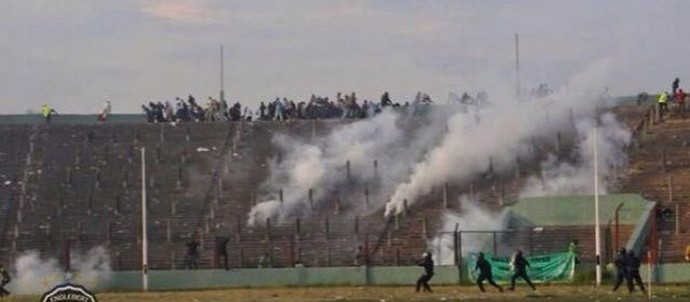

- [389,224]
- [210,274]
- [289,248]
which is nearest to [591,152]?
[389,224]

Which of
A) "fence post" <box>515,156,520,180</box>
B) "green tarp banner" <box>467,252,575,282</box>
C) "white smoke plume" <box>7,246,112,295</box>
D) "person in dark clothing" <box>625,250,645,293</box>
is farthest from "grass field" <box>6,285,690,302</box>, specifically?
"fence post" <box>515,156,520,180</box>

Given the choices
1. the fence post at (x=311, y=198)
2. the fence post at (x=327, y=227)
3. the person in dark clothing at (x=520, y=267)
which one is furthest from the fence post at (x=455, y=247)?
the fence post at (x=311, y=198)

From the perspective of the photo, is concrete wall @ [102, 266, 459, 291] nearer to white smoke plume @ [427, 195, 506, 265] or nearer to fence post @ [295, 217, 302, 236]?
white smoke plume @ [427, 195, 506, 265]

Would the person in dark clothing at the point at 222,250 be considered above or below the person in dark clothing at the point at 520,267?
above

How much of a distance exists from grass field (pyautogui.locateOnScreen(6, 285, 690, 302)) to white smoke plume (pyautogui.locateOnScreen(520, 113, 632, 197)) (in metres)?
15.0

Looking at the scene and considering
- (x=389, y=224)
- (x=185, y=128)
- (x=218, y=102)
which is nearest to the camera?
(x=389, y=224)

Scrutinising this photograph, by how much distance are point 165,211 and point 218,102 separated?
61.6 feet

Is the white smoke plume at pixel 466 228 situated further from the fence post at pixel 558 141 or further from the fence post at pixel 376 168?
the fence post at pixel 558 141

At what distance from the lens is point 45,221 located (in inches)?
2820

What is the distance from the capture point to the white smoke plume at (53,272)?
197 feet

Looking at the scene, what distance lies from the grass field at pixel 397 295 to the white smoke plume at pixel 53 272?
390cm

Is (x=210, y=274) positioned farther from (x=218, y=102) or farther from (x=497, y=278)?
(x=218, y=102)

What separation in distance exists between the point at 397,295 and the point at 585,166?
2415cm

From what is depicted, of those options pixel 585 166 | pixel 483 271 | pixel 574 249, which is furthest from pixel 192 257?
pixel 585 166
